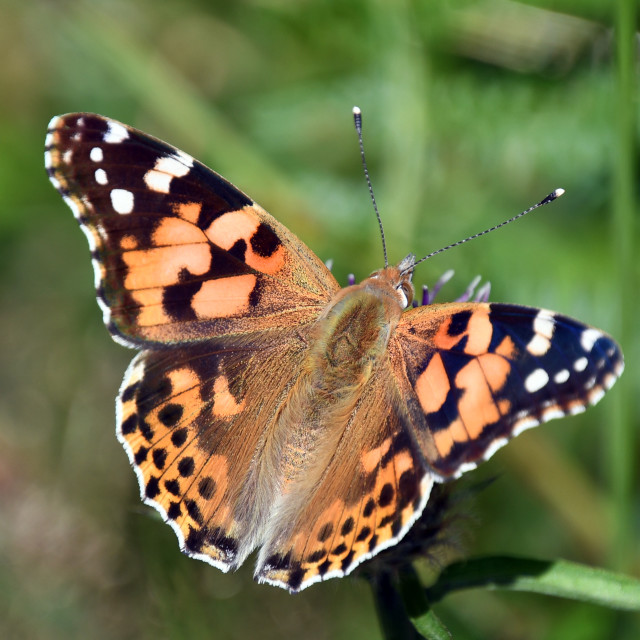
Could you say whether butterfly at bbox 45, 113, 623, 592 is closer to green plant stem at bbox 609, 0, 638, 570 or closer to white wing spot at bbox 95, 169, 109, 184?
white wing spot at bbox 95, 169, 109, 184

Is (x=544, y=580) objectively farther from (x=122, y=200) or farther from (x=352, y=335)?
(x=122, y=200)

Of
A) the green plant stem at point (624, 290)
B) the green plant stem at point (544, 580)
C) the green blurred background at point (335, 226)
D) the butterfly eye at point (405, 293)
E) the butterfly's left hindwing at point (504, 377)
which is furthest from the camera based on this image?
the green blurred background at point (335, 226)

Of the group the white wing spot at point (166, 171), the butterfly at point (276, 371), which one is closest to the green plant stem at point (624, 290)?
the butterfly at point (276, 371)

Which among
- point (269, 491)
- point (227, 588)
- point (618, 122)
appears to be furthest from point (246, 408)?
point (618, 122)

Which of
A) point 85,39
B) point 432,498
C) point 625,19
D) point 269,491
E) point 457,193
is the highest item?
point 625,19

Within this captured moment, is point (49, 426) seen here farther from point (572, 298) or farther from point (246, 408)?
point (572, 298)

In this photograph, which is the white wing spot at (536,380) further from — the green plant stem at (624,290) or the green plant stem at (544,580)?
the green plant stem at (624,290)

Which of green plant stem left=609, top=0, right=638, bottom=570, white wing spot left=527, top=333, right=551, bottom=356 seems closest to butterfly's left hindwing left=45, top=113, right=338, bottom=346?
white wing spot left=527, top=333, right=551, bottom=356
